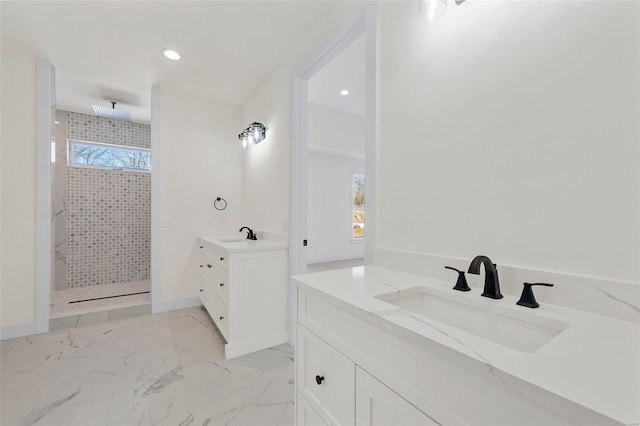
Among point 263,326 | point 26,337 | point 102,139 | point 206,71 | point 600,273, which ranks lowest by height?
point 26,337

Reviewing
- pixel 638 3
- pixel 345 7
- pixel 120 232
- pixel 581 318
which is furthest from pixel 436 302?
pixel 120 232

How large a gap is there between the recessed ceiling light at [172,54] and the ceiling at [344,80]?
51.1 inches

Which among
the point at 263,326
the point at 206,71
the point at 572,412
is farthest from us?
the point at 206,71

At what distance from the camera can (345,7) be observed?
5.59ft

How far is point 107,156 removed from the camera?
416 centimetres

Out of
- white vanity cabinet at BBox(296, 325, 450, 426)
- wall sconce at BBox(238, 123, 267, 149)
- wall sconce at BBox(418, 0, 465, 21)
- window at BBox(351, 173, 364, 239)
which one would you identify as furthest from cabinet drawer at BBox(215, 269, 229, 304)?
window at BBox(351, 173, 364, 239)

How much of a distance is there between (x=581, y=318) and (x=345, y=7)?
1.98 m

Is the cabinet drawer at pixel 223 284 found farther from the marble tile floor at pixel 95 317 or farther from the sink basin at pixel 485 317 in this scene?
the sink basin at pixel 485 317

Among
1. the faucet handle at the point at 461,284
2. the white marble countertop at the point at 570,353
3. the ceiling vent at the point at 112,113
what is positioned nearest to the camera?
the white marble countertop at the point at 570,353

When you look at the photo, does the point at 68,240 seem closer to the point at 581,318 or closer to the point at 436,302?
the point at 436,302

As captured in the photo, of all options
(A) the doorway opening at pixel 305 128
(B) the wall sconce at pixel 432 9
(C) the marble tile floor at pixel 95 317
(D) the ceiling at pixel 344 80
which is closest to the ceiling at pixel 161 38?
(A) the doorway opening at pixel 305 128

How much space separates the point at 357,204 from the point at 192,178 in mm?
3627

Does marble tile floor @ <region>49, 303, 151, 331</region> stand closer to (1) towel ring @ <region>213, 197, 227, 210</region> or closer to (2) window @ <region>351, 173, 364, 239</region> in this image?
(1) towel ring @ <region>213, 197, 227, 210</region>

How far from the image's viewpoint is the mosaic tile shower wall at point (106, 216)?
3898 mm
